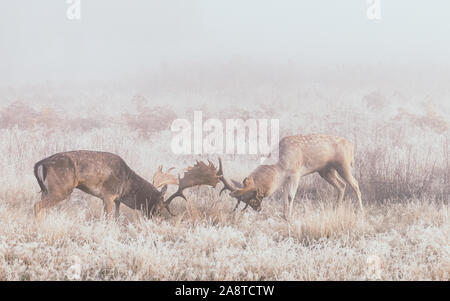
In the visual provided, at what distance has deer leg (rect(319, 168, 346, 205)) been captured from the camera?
22.2 ft

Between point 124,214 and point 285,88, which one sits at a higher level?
point 285,88

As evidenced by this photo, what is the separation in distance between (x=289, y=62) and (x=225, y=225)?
18285mm

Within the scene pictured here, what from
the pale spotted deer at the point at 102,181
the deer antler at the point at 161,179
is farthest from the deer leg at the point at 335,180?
the deer antler at the point at 161,179

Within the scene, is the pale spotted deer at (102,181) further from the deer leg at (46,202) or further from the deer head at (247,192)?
the deer head at (247,192)

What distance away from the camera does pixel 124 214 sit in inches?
239

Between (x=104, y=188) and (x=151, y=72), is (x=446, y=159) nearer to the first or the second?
(x=104, y=188)

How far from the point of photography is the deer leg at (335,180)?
6754 millimetres

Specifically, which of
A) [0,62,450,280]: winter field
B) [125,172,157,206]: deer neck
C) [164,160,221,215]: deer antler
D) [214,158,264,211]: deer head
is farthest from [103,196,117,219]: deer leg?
[214,158,264,211]: deer head

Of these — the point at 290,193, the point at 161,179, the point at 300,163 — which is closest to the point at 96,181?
the point at 161,179

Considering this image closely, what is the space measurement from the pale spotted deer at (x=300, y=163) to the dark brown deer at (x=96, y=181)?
4.03 feet

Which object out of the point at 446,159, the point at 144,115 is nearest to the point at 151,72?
the point at 144,115

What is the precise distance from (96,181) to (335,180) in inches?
135

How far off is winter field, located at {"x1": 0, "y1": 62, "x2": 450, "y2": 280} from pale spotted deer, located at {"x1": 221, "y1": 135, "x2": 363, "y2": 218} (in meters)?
0.40

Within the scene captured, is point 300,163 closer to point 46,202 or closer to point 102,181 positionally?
point 102,181
